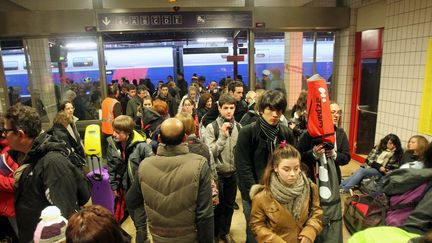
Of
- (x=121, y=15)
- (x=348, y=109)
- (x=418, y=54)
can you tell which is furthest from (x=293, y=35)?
(x=121, y=15)

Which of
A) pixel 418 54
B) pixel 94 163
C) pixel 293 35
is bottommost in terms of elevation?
pixel 94 163

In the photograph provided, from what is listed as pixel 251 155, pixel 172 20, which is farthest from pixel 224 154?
pixel 172 20

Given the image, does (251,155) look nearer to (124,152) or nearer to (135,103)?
(124,152)

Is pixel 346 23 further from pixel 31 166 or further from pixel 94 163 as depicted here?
pixel 31 166

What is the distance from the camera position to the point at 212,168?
2561mm

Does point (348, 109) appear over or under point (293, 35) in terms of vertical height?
under

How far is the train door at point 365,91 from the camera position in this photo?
202 inches

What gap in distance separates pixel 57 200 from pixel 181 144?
0.74 metres

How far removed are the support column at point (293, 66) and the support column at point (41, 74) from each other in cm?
466

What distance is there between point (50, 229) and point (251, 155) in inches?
55.4

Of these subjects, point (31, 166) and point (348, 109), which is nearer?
point (31, 166)

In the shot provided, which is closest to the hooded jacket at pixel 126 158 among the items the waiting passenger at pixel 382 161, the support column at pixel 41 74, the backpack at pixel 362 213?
the backpack at pixel 362 213

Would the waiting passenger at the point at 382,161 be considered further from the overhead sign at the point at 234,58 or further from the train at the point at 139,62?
→ the overhead sign at the point at 234,58

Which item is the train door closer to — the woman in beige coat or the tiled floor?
the tiled floor
